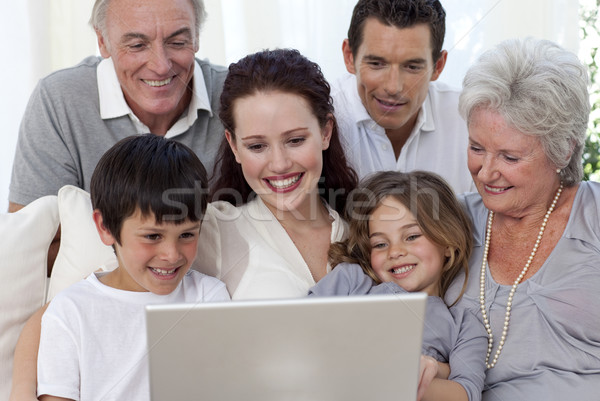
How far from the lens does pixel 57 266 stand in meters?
1.82

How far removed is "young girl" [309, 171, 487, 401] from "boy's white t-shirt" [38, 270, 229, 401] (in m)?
0.48

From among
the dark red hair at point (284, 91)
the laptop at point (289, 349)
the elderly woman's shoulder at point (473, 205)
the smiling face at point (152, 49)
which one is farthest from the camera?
the smiling face at point (152, 49)

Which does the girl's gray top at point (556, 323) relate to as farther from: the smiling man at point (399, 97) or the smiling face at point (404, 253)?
the smiling man at point (399, 97)

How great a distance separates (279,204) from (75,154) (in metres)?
0.77

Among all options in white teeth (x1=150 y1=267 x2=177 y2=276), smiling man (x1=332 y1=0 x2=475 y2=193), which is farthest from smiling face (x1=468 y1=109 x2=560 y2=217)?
white teeth (x1=150 y1=267 x2=177 y2=276)

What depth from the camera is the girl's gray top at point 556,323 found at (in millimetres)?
1669

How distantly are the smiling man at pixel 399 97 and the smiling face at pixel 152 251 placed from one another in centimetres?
81

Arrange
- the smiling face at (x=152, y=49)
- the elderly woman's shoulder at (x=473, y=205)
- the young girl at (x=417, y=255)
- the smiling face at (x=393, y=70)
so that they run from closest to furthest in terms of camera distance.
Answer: the young girl at (x=417, y=255) < the elderly woman's shoulder at (x=473, y=205) < the smiling face at (x=152, y=49) < the smiling face at (x=393, y=70)

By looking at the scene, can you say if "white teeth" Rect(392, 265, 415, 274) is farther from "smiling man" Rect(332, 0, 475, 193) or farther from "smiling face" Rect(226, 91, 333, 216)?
"smiling man" Rect(332, 0, 475, 193)

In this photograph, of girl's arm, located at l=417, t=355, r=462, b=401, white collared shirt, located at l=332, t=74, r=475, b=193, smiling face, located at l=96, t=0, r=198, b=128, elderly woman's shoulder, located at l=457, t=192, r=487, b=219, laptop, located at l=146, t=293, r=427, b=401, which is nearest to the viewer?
laptop, located at l=146, t=293, r=427, b=401

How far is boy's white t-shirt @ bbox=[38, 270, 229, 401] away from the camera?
1578 mm

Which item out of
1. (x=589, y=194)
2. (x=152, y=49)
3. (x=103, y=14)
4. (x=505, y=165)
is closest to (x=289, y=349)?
(x=505, y=165)

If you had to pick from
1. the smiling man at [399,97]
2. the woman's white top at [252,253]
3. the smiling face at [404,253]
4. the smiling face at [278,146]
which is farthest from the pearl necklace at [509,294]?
the smiling man at [399,97]

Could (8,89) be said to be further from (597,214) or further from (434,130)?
(597,214)
